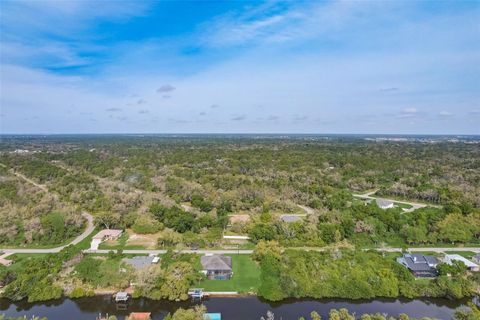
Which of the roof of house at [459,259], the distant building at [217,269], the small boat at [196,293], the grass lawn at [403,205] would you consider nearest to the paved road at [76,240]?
the distant building at [217,269]

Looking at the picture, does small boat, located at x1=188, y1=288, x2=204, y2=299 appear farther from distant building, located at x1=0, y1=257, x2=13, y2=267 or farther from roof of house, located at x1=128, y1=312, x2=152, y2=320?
distant building, located at x1=0, y1=257, x2=13, y2=267

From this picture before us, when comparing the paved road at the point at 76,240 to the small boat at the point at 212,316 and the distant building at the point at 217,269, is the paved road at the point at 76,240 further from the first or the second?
the small boat at the point at 212,316

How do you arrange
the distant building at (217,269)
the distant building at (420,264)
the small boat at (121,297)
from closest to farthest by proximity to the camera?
the small boat at (121,297) < the distant building at (217,269) < the distant building at (420,264)

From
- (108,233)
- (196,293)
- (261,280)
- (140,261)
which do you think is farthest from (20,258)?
(261,280)

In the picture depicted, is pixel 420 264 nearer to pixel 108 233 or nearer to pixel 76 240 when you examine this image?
pixel 108 233

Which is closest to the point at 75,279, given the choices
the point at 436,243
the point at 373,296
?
the point at 373,296

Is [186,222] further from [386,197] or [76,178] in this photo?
[386,197]
